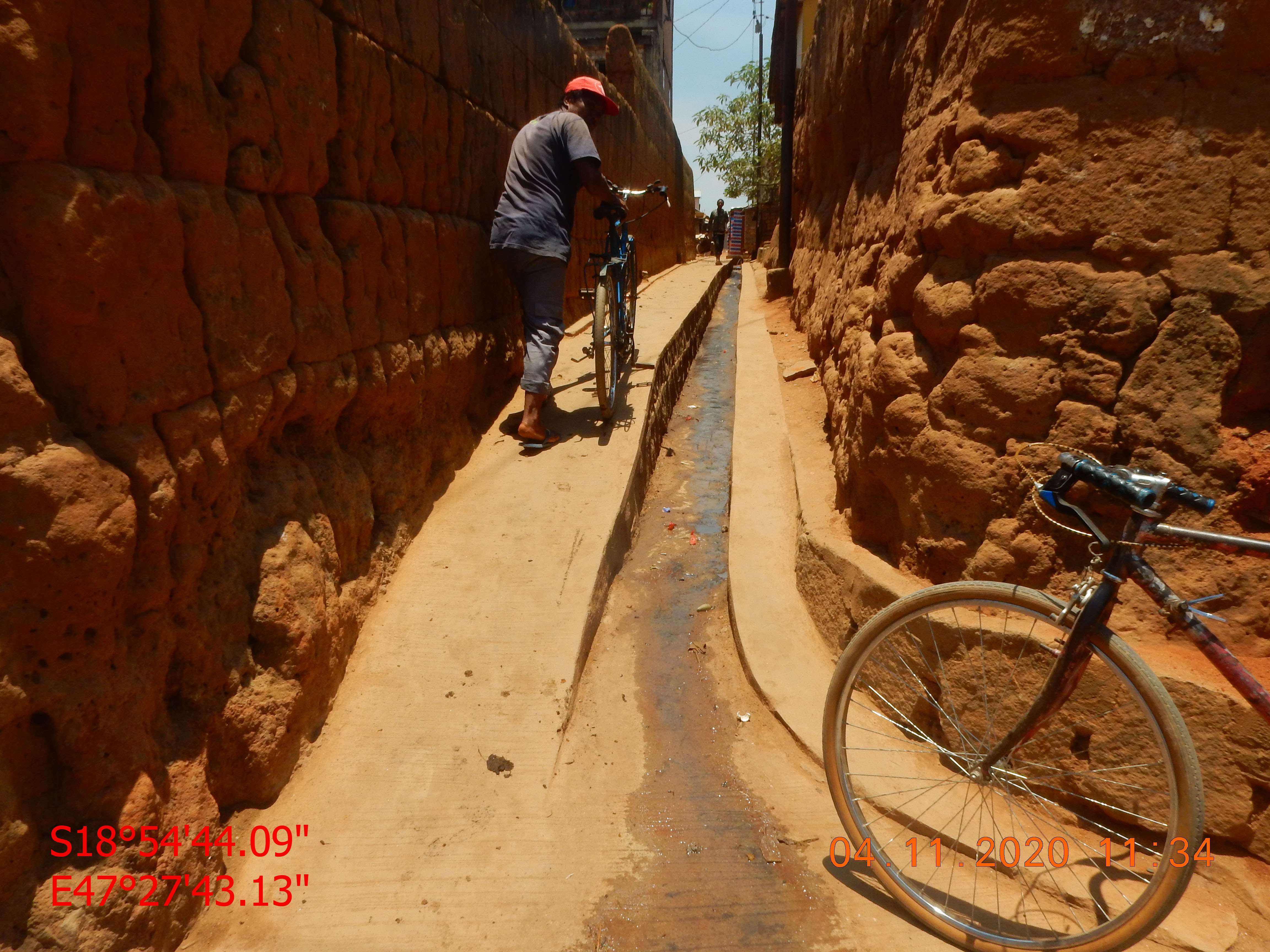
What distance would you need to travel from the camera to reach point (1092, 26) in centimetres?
206

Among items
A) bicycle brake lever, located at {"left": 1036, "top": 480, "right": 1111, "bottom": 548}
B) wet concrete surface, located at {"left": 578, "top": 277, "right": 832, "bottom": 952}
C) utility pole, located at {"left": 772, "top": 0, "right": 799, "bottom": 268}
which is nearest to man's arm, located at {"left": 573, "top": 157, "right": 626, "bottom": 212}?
wet concrete surface, located at {"left": 578, "top": 277, "right": 832, "bottom": 952}

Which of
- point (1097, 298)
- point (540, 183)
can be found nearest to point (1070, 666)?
point (1097, 298)

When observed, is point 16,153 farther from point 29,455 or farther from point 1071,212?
point 1071,212

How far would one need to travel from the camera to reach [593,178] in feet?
13.4

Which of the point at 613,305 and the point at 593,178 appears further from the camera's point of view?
the point at 613,305

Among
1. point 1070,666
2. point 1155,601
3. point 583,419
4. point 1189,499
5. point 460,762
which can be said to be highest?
point 1189,499

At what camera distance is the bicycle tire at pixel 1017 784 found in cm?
158

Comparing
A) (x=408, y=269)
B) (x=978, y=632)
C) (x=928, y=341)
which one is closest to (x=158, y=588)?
(x=408, y=269)

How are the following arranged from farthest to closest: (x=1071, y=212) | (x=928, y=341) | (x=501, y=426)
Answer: (x=501, y=426) < (x=928, y=341) < (x=1071, y=212)

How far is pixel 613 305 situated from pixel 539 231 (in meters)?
0.78

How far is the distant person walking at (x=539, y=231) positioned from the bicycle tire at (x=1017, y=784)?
2319mm

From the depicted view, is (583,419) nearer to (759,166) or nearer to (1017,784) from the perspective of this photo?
(1017,784)

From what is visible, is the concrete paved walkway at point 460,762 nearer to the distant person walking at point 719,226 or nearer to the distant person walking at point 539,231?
the distant person walking at point 539,231

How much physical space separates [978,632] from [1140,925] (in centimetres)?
76
